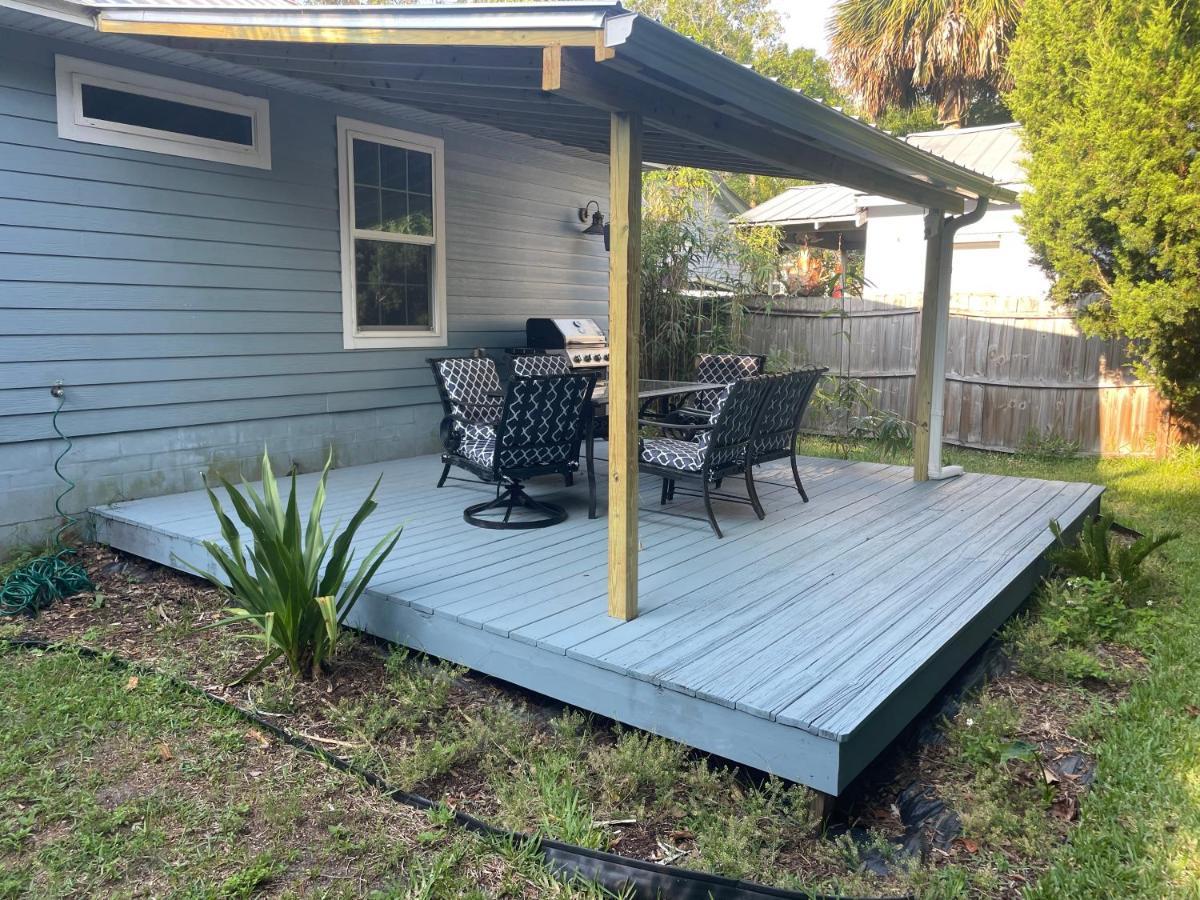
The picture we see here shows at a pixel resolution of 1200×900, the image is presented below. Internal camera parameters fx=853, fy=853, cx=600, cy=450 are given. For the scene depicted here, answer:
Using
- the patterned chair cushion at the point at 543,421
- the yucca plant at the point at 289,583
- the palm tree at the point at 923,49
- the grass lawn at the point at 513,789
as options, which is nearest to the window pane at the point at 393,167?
the patterned chair cushion at the point at 543,421

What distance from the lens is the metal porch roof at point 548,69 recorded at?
8.50ft

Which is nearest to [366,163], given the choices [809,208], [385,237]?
[385,237]

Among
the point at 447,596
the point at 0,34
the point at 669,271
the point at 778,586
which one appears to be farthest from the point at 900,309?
the point at 0,34

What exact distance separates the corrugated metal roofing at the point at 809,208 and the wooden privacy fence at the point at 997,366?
3.34m

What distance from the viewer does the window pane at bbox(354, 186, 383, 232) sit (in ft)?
19.8

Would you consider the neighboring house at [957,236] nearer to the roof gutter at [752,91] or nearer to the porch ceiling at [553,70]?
the roof gutter at [752,91]

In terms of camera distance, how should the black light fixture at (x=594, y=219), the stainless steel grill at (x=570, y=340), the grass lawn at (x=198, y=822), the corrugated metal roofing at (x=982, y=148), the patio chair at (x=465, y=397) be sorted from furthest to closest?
the corrugated metal roofing at (x=982, y=148), the black light fixture at (x=594, y=219), the stainless steel grill at (x=570, y=340), the patio chair at (x=465, y=397), the grass lawn at (x=198, y=822)

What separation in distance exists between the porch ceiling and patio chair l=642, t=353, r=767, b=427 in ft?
5.33

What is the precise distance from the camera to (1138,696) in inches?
127

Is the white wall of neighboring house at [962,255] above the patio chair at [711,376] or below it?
above

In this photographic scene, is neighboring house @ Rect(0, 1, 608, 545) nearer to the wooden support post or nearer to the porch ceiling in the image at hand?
the porch ceiling

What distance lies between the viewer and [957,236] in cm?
1077

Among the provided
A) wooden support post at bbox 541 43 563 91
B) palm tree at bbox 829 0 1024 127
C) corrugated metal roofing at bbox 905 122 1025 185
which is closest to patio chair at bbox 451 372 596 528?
wooden support post at bbox 541 43 563 91

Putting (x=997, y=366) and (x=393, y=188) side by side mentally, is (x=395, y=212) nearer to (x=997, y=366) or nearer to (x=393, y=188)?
(x=393, y=188)
